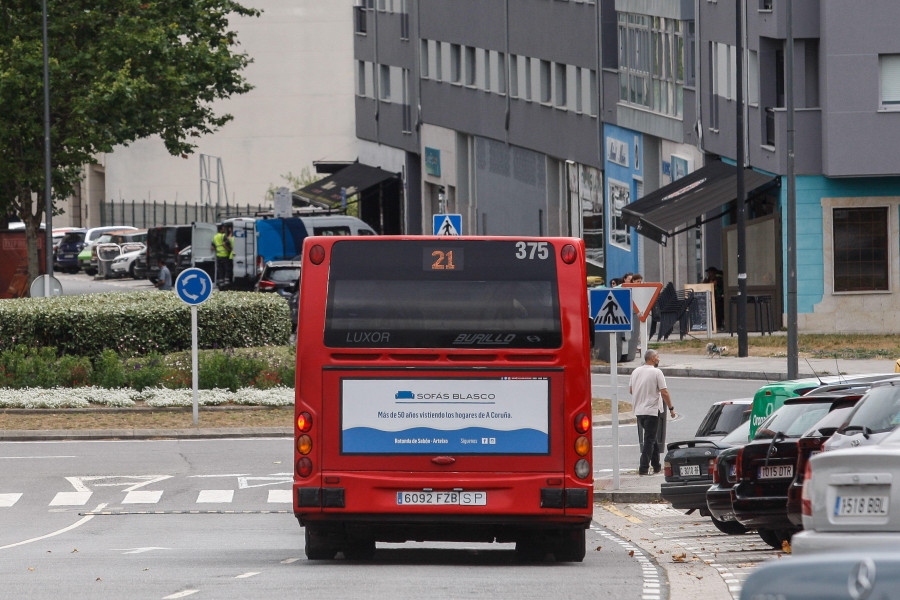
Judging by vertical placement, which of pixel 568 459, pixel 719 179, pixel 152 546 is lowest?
pixel 152 546

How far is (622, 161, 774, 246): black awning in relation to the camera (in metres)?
42.8

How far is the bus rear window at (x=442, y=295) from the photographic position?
12.8m

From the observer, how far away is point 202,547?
48.5 feet

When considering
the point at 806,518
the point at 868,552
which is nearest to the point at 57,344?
the point at 806,518

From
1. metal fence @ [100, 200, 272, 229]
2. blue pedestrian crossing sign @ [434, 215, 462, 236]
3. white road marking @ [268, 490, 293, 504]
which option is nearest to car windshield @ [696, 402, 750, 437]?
white road marking @ [268, 490, 293, 504]

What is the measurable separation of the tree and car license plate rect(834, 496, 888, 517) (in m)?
40.1

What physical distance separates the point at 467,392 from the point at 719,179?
107ft

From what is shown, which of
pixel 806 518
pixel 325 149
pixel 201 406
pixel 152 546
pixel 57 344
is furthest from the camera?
pixel 325 149

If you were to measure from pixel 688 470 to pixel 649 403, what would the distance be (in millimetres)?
3714

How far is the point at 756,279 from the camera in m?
44.0

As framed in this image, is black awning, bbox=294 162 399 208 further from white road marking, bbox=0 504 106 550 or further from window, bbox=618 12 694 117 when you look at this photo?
white road marking, bbox=0 504 106 550

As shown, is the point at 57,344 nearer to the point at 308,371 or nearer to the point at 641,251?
the point at 308,371

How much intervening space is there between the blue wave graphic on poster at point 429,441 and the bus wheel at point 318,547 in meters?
1.00

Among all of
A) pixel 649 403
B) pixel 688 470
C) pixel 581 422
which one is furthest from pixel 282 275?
pixel 581 422
